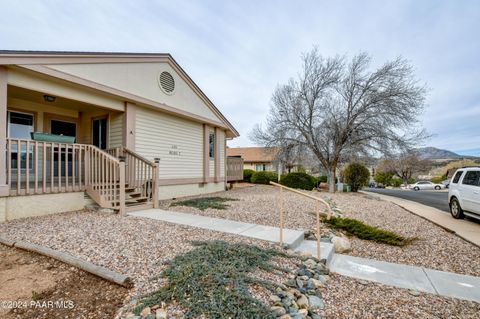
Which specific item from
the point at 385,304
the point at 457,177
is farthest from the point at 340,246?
the point at 457,177

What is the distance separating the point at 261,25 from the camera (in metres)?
10.7

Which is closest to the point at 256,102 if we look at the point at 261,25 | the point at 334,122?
the point at 334,122

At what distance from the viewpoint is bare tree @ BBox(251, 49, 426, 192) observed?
12719 millimetres

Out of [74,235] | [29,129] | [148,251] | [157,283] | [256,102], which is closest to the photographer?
[157,283]

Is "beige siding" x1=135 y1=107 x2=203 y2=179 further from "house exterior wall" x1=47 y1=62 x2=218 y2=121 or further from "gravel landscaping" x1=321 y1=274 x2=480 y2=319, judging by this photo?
"gravel landscaping" x1=321 y1=274 x2=480 y2=319

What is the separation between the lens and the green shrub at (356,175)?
17312 mm

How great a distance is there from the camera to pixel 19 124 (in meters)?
7.21

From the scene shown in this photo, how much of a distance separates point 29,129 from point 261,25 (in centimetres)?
999

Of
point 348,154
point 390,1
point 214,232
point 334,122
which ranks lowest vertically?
point 214,232

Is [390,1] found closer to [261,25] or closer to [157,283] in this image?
[261,25]

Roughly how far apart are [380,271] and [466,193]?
237 inches

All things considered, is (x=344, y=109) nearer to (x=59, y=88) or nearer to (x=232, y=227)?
(x=232, y=227)

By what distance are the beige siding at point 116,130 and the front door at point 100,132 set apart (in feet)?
1.09

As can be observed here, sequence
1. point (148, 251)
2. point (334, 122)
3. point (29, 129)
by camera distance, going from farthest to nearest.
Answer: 1. point (334, 122)
2. point (29, 129)
3. point (148, 251)
